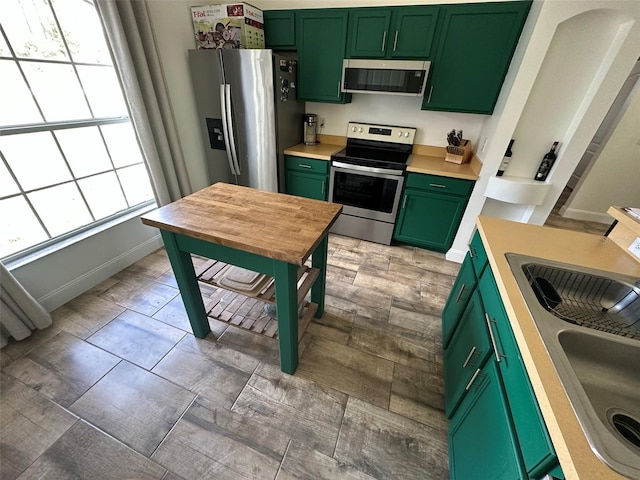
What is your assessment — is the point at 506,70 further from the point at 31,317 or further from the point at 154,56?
the point at 31,317

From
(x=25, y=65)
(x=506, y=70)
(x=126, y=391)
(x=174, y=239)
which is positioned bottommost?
(x=126, y=391)

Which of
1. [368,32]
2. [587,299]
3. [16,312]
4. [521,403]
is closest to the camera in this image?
[521,403]

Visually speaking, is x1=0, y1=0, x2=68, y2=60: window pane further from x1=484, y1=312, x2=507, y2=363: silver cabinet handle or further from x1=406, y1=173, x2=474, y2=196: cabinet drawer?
x1=484, y1=312, x2=507, y2=363: silver cabinet handle

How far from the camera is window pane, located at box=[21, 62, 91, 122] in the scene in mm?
1723

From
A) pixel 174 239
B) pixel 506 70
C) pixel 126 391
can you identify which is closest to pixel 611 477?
pixel 174 239

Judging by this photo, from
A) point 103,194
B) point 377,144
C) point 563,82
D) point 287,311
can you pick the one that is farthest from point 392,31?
point 103,194

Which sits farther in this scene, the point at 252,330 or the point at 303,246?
the point at 252,330

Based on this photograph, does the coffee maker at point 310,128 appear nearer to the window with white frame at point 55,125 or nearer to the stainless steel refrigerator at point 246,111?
the stainless steel refrigerator at point 246,111

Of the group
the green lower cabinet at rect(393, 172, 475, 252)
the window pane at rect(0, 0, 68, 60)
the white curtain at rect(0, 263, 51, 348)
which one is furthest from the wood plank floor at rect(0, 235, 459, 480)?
the window pane at rect(0, 0, 68, 60)

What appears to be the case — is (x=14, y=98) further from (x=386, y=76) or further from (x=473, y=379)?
(x=473, y=379)

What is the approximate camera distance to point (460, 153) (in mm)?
2549

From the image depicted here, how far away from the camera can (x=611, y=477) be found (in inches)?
18.3

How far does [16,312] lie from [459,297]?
2749mm

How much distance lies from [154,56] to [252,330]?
2.30 m
